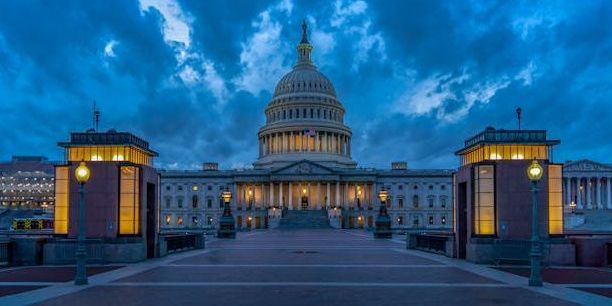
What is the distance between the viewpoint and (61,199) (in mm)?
37344

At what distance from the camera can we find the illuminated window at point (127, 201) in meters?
36.9

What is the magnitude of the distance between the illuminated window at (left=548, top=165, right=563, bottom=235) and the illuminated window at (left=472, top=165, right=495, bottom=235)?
3131mm

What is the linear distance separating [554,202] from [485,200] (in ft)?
12.3

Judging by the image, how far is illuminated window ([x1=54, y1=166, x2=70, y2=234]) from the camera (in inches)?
1457

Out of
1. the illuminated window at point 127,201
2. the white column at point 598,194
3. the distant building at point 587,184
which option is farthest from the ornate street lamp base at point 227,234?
the white column at point 598,194

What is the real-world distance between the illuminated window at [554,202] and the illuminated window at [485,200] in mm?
3131

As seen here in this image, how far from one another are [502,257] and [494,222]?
202 centimetres

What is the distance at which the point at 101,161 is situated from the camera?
36875 mm

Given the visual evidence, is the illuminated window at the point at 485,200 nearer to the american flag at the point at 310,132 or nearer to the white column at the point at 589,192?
the american flag at the point at 310,132

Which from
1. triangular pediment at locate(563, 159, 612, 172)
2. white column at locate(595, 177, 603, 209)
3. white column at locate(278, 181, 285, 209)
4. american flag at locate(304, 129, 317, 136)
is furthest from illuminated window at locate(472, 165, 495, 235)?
white column at locate(595, 177, 603, 209)

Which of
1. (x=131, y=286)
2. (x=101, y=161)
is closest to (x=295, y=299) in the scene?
(x=131, y=286)

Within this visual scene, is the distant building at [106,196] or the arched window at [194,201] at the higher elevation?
the distant building at [106,196]

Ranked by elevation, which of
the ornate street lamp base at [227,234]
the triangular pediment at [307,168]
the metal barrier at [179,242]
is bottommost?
the ornate street lamp base at [227,234]

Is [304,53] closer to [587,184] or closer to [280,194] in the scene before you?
[280,194]
